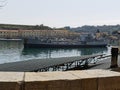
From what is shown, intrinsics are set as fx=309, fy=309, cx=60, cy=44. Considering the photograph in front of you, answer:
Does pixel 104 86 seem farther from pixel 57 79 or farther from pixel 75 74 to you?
pixel 57 79

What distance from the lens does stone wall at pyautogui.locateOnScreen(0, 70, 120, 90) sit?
10.6ft

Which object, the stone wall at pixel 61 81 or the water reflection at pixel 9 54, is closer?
the stone wall at pixel 61 81

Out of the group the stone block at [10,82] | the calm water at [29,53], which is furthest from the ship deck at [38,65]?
the calm water at [29,53]

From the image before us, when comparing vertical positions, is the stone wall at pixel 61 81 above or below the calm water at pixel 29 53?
above

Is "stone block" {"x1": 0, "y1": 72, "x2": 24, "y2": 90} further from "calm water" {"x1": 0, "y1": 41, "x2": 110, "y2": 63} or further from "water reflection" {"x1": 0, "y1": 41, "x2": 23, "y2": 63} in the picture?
"calm water" {"x1": 0, "y1": 41, "x2": 110, "y2": 63}

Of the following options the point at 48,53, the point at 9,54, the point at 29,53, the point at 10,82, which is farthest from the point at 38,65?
the point at 48,53

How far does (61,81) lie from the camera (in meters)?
3.43

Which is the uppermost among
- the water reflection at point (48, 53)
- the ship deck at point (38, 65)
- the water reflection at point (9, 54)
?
the ship deck at point (38, 65)

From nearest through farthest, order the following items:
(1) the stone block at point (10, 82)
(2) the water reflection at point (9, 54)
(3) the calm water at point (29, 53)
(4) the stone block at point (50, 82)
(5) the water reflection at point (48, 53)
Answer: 1. (1) the stone block at point (10, 82)
2. (4) the stone block at point (50, 82)
3. (2) the water reflection at point (9, 54)
4. (3) the calm water at point (29, 53)
5. (5) the water reflection at point (48, 53)

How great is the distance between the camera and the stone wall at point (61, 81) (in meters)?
3.24

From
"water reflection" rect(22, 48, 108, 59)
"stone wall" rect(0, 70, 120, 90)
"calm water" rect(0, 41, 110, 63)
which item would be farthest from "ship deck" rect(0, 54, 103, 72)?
"water reflection" rect(22, 48, 108, 59)

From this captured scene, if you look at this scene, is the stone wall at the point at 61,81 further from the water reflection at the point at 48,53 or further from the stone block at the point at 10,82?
the water reflection at the point at 48,53

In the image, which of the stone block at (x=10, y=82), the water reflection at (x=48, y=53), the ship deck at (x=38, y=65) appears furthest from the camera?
the water reflection at (x=48, y=53)

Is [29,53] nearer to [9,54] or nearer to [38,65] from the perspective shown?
[9,54]
